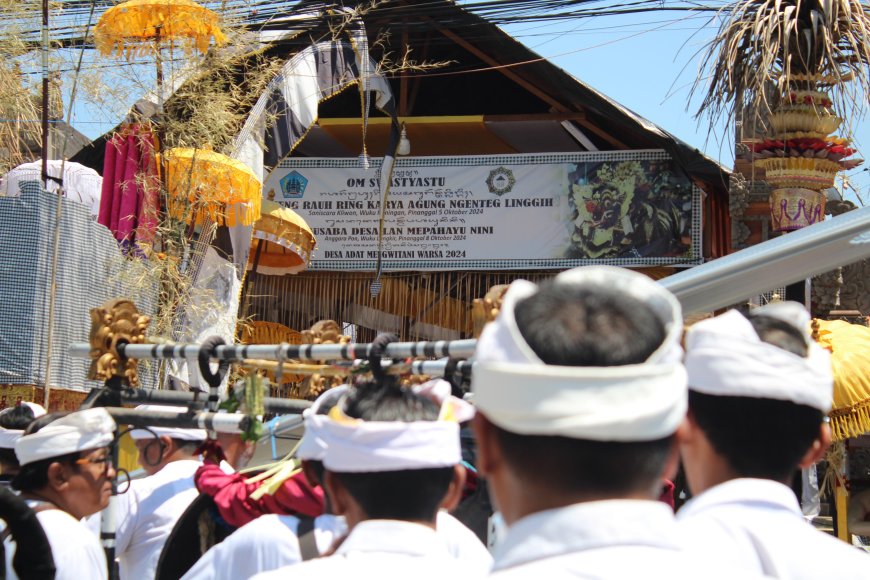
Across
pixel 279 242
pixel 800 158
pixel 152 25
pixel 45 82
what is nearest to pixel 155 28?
pixel 152 25

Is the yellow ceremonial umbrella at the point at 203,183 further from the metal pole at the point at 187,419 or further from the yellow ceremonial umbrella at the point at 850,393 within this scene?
the metal pole at the point at 187,419

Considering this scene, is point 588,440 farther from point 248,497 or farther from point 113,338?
point 113,338

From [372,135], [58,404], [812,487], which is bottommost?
[812,487]

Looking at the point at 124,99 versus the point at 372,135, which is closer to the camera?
the point at 124,99

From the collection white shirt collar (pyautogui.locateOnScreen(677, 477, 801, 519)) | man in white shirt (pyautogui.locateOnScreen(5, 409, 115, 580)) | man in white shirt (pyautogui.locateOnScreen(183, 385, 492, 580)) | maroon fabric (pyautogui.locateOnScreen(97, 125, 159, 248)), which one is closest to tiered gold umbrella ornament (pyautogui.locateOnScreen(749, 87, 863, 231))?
maroon fabric (pyautogui.locateOnScreen(97, 125, 159, 248))

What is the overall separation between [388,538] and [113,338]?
1.92m

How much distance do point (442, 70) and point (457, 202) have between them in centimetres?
166

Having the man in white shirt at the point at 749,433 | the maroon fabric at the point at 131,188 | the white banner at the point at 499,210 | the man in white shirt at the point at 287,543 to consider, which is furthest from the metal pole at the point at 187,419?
the white banner at the point at 499,210

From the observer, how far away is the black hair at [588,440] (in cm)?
135

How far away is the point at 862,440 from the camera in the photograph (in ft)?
30.6

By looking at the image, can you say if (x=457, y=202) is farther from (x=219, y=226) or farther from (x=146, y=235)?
(x=146, y=235)

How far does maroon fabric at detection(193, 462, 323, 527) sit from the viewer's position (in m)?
3.09

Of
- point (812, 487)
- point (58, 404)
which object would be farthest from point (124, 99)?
point (812, 487)

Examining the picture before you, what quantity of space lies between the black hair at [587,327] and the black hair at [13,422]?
3.33 m
